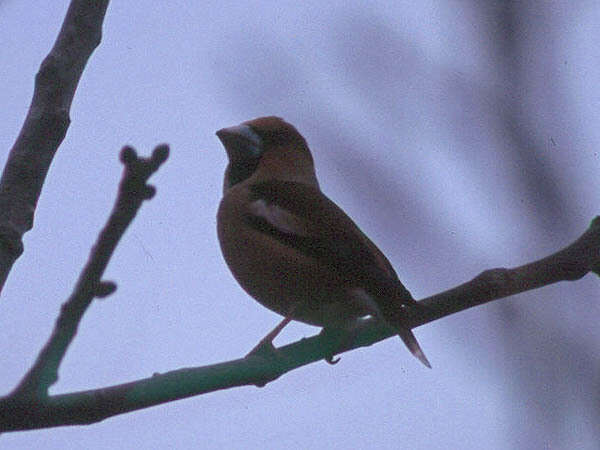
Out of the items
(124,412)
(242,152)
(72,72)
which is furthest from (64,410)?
(242,152)

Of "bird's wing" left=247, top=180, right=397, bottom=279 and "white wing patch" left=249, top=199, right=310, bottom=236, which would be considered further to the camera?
"white wing patch" left=249, top=199, right=310, bottom=236

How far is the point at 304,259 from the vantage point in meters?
3.80

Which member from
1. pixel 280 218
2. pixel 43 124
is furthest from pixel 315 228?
pixel 43 124

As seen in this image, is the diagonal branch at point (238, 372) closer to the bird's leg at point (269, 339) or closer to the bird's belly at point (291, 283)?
the bird's leg at point (269, 339)

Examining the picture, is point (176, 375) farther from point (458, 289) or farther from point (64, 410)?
point (458, 289)

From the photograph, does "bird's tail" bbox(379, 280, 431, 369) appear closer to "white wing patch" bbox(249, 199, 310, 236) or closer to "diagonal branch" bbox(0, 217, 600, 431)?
"diagonal branch" bbox(0, 217, 600, 431)

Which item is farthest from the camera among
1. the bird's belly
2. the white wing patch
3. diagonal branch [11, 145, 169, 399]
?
the white wing patch

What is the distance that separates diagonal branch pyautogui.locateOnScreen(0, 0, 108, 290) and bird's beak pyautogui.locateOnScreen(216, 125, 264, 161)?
214 cm

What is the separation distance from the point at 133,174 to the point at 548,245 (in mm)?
704

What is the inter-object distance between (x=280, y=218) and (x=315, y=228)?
0.17 meters

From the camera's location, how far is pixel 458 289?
8.21 feet

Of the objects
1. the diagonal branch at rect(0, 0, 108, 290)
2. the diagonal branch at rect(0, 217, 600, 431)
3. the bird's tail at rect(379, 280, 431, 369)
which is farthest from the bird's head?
the diagonal branch at rect(0, 0, 108, 290)

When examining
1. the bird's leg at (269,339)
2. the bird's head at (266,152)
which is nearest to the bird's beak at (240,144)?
the bird's head at (266,152)

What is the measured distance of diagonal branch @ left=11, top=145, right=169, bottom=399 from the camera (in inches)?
51.3
